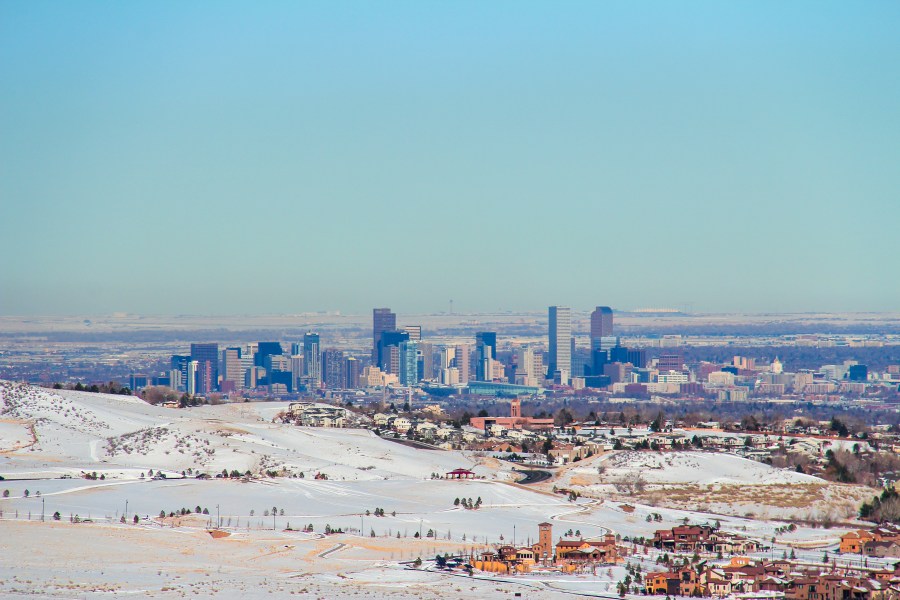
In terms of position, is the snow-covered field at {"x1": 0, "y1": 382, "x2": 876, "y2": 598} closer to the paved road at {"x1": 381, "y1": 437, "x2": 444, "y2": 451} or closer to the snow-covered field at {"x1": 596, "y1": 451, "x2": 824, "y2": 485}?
the snow-covered field at {"x1": 596, "y1": 451, "x2": 824, "y2": 485}

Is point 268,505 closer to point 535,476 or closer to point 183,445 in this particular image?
point 183,445

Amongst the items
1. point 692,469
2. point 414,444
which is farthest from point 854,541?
point 414,444

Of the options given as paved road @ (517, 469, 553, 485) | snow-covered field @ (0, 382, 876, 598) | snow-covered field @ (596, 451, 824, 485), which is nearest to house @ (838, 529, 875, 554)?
snow-covered field @ (0, 382, 876, 598)

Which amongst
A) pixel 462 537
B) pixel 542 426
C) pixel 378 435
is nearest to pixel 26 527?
pixel 462 537

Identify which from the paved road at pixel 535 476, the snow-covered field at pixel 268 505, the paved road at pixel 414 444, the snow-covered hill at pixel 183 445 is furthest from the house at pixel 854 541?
the paved road at pixel 414 444

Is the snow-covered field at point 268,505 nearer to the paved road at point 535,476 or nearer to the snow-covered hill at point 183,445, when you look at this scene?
the snow-covered hill at point 183,445

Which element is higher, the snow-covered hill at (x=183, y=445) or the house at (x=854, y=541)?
the snow-covered hill at (x=183, y=445)

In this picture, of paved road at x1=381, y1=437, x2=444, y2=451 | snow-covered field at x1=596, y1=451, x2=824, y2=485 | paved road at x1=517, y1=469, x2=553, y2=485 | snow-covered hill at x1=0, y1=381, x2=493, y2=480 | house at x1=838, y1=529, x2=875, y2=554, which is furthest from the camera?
paved road at x1=381, y1=437, x2=444, y2=451
